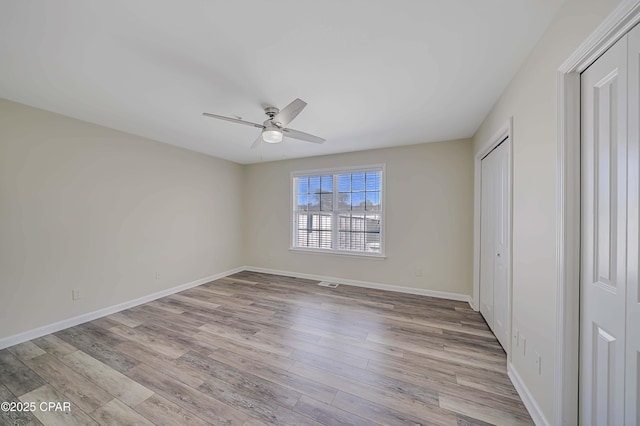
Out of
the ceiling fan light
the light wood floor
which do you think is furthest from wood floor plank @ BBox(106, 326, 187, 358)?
the ceiling fan light

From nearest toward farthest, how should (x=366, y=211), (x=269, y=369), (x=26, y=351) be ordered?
(x=269, y=369) < (x=26, y=351) < (x=366, y=211)

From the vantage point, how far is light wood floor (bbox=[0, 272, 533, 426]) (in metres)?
1.47

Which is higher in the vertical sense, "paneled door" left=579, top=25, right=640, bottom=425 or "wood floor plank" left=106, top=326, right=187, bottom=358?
A: "paneled door" left=579, top=25, right=640, bottom=425

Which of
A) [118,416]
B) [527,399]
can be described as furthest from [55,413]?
[527,399]

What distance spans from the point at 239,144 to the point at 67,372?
3.10 m

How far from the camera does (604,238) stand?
1006 mm

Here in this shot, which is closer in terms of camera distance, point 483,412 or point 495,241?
point 483,412

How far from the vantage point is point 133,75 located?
1.79 metres

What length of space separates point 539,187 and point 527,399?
1445mm

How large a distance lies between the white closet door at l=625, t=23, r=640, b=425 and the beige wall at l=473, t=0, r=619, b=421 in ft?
0.92

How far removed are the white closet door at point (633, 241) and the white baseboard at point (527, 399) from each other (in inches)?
24.4

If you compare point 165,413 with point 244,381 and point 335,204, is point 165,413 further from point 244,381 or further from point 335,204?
point 335,204

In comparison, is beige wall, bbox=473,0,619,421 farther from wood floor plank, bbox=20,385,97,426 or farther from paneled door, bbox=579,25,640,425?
wood floor plank, bbox=20,385,97,426

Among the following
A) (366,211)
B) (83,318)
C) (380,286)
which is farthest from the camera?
(366,211)
